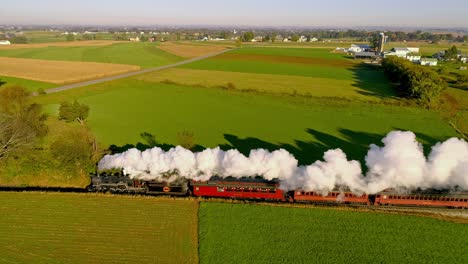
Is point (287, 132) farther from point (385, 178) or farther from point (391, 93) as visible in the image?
point (391, 93)

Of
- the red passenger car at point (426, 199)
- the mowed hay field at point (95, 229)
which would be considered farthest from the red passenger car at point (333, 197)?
the mowed hay field at point (95, 229)

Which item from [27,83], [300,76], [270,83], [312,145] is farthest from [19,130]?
[300,76]

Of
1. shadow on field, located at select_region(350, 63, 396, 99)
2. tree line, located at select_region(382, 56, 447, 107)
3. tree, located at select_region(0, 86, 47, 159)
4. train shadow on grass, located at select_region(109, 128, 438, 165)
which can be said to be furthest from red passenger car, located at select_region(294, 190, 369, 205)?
shadow on field, located at select_region(350, 63, 396, 99)

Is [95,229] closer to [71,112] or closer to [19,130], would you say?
[19,130]

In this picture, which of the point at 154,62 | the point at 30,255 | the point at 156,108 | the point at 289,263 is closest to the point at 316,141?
the point at 289,263

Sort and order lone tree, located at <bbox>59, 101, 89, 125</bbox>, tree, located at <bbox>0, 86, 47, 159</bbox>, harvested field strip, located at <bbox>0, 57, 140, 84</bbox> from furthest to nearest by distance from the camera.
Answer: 1. harvested field strip, located at <bbox>0, 57, 140, 84</bbox>
2. lone tree, located at <bbox>59, 101, 89, 125</bbox>
3. tree, located at <bbox>0, 86, 47, 159</bbox>

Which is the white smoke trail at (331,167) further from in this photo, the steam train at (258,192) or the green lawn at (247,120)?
the green lawn at (247,120)

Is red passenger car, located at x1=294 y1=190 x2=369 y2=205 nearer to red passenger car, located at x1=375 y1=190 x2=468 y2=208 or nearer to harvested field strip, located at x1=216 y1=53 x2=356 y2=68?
red passenger car, located at x1=375 y1=190 x2=468 y2=208
